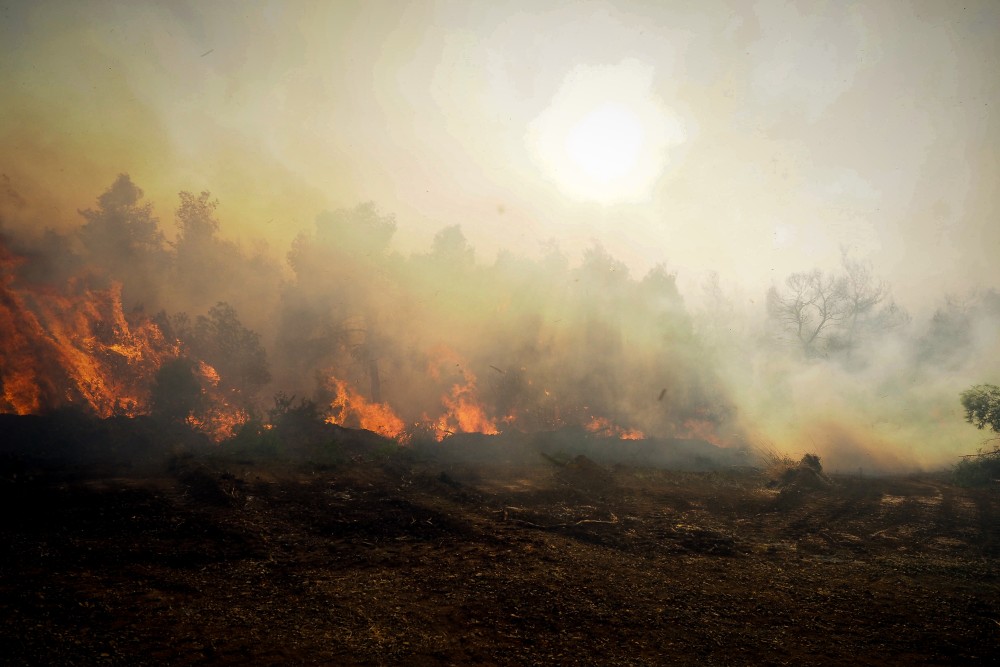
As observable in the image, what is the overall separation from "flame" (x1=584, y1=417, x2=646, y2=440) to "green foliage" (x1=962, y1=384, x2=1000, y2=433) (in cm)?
1712

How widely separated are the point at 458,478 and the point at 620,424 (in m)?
17.9

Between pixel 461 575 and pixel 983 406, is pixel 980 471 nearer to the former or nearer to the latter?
pixel 983 406

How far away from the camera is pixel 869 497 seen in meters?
17.0

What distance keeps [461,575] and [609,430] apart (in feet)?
84.1

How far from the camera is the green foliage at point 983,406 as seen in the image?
21688mm

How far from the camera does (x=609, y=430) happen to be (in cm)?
3297

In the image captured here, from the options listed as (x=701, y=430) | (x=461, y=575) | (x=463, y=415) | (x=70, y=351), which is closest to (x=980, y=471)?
(x=701, y=430)

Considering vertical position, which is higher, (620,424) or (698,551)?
(620,424)

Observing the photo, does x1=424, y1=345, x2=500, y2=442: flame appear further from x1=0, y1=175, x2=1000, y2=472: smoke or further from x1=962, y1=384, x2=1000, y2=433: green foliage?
x1=962, y1=384, x2=1000, y2=433: green foliage

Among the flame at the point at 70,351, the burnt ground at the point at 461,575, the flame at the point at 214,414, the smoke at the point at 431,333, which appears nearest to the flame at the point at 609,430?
the smoke at the point at 431,333

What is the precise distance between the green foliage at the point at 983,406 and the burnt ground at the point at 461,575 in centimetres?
902

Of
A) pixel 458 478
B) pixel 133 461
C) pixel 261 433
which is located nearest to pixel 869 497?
pixel 458 478

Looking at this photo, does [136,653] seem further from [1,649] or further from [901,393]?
[901,393]

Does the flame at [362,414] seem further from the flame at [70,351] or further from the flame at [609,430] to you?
the flame at [609,430]
